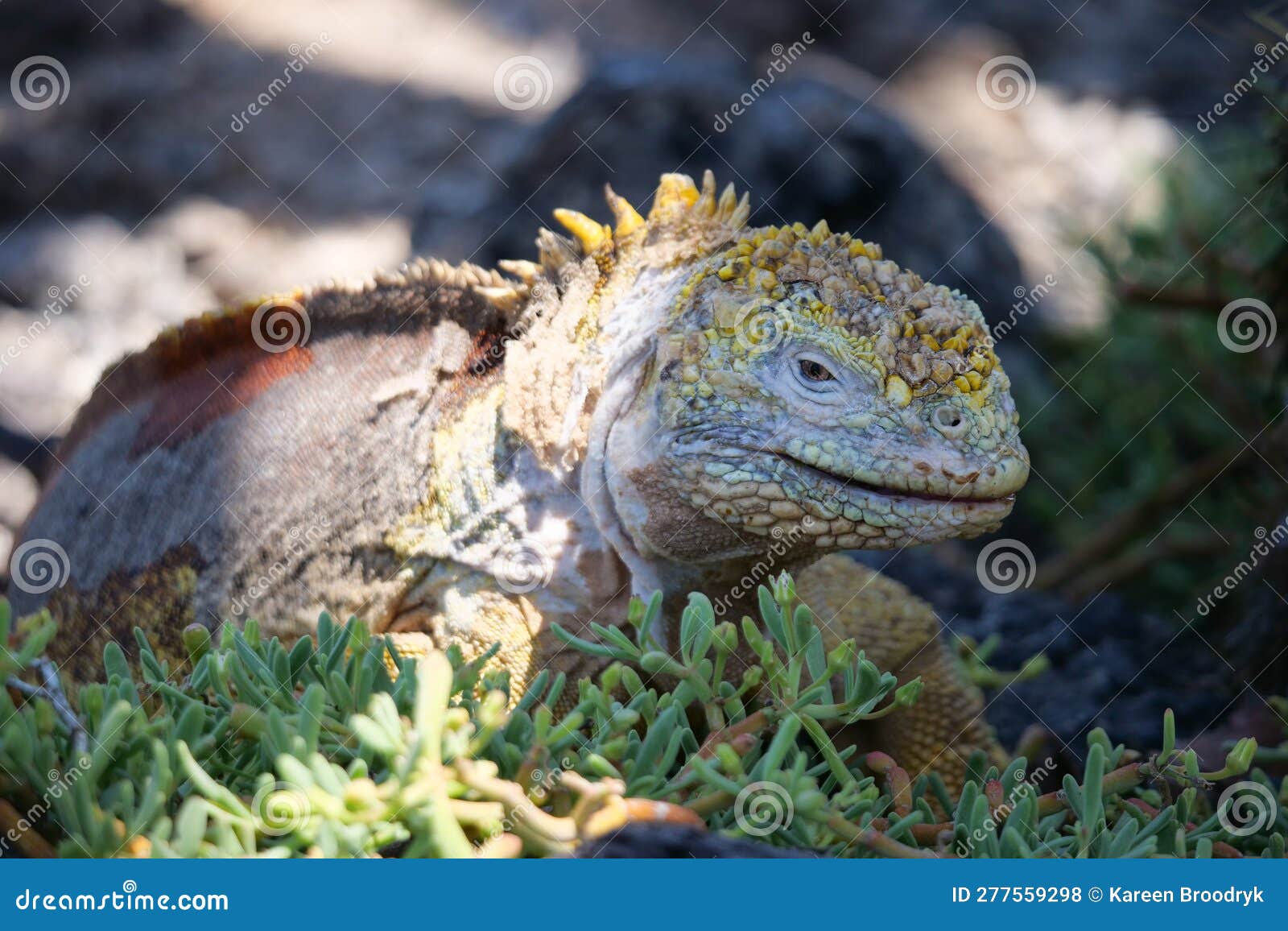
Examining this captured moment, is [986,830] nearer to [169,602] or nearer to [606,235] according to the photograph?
[606,235]

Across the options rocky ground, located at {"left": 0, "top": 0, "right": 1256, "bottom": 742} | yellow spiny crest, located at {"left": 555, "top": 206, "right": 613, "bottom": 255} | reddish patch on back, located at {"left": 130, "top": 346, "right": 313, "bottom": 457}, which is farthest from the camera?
rocky ground, located at {"left": 0, "top": 0, "right": 1256, "bottom": 742}

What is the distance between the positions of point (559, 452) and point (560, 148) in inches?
162

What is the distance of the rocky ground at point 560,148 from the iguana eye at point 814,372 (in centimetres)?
208

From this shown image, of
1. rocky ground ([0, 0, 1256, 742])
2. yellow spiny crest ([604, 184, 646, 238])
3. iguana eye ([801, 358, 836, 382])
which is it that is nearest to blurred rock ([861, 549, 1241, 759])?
rocky ground ([0, 0, 1256, 742])

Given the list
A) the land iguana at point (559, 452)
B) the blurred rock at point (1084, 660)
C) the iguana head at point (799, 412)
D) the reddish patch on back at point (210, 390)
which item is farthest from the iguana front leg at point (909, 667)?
the reddish patch on back at point (210, 390)

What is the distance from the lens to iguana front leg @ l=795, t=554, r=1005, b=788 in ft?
12.1

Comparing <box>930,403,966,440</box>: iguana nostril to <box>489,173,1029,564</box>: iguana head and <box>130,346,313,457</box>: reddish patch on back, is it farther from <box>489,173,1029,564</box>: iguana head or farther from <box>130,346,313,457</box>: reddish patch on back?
<box>130,346,313,457</box>: reddish patch on back

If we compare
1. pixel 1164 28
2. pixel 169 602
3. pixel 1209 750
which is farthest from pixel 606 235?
pixel 1164 28

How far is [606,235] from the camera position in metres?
3.21

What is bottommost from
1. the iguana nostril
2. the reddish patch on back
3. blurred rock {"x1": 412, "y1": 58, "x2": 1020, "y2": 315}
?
the reddish patch on back

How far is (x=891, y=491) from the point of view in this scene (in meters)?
2.74

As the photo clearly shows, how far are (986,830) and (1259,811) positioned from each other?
0.83 meters

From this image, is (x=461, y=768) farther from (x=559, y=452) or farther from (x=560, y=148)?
(x=560, y=148)

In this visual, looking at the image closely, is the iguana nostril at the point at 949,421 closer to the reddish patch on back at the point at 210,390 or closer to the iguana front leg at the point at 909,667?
the iguana front leg at the point at 909,667
